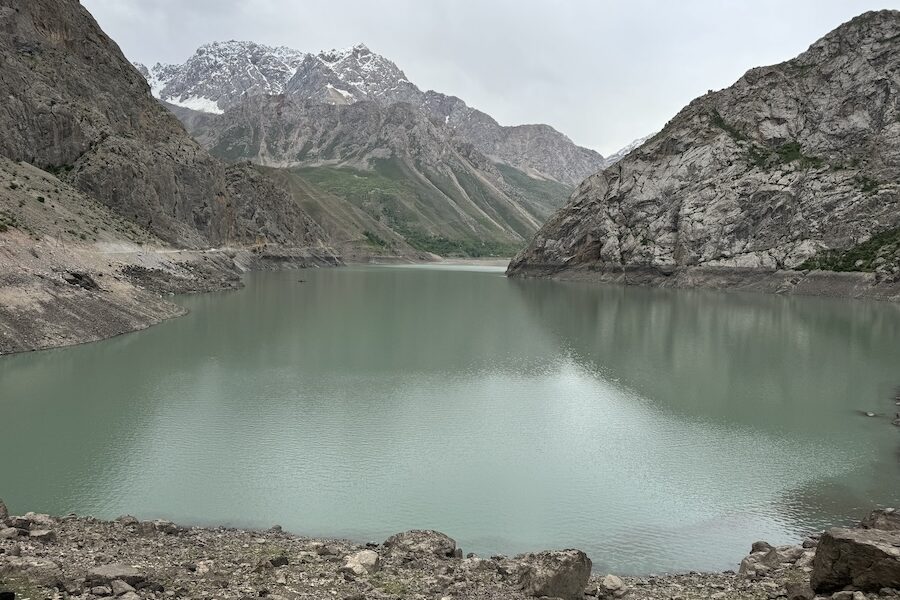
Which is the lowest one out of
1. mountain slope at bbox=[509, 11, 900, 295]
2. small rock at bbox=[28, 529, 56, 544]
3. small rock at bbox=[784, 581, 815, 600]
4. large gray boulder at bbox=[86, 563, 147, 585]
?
small rock at bbox=[784, 581, 815, 600]

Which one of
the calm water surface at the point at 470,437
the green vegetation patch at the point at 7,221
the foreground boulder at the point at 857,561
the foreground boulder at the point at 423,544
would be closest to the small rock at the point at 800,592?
the foreground boulder at the point at 857,561

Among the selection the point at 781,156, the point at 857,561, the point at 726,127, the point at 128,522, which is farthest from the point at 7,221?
the point at 726,127

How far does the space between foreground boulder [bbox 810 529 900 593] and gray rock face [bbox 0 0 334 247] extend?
90.0 m

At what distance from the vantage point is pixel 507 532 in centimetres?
1484

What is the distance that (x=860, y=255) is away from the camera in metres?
87.7

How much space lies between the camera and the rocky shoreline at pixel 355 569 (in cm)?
919

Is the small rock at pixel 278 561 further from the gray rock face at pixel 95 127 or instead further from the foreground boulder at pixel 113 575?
the gray rock face at pixel 95 127

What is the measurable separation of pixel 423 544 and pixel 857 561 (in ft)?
24.6

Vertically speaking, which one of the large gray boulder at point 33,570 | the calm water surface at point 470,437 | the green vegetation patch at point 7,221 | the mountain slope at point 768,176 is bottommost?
the calm water surface at point 470,437

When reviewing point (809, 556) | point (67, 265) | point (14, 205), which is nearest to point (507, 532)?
point (809, 556)

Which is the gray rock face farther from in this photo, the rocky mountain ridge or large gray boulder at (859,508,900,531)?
large gray boulder at (859,508,900,531)

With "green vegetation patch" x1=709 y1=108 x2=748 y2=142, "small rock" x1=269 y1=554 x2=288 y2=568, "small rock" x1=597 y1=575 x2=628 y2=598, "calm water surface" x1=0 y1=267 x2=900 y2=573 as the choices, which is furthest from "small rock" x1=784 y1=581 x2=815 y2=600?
"green vegetation patch" x1=709 y1=108 x2=748 y2=142

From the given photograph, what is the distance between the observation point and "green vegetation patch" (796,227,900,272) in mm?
84062

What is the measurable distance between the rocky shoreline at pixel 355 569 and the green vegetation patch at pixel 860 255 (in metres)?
87.4
